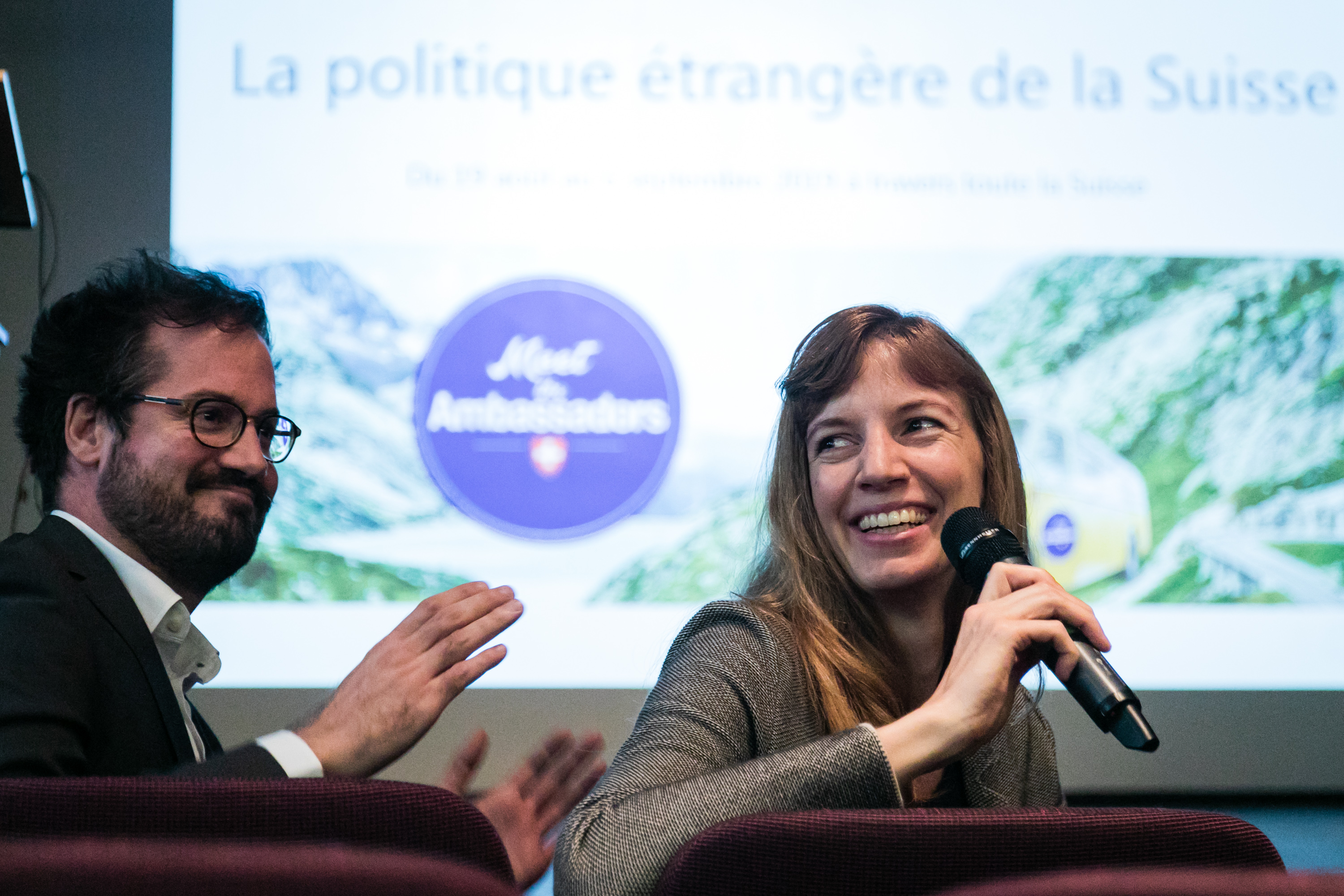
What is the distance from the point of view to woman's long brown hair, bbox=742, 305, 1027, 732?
164cm

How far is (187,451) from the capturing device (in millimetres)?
1691

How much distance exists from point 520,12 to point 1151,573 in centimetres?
277

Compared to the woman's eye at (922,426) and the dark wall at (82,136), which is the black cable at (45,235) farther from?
the woman's eye at (922,426)

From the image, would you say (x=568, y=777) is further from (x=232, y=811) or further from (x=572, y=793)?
(x=232, y=811)

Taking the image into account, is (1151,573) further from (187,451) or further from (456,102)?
(187,451)

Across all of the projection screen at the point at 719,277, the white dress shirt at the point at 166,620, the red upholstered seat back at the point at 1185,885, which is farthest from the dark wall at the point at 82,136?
the red upholstered seat back at the point at 1185,885

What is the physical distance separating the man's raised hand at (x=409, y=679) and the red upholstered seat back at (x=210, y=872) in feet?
2.52

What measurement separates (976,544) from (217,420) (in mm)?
1176

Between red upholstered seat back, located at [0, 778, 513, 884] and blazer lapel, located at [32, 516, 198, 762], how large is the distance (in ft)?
2.23

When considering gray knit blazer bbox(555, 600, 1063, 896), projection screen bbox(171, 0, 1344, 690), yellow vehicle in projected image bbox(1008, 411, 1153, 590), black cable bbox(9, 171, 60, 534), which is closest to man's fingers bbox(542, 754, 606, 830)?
gray knit blazer bbox(555, 600, 1063, 896)

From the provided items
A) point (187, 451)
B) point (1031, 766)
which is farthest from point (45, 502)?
point (1031, 766)

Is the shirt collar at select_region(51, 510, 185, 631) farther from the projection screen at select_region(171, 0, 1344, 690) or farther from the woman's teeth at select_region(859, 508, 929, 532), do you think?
the projection screen at select_region(171, 0, 1344, 690)

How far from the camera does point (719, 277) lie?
3578mm

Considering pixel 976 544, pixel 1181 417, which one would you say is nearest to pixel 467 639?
pixel 976 544
